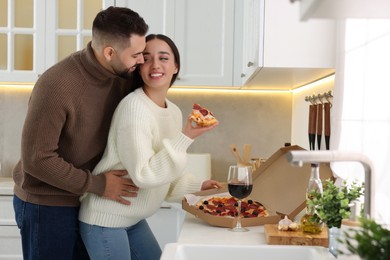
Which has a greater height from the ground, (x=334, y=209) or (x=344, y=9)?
(x=344, y=9)

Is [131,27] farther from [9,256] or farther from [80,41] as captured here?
[9,256]

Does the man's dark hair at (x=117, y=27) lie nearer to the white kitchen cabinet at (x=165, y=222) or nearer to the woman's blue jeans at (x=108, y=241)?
the woman's blue jeans at (x=108, y=241)

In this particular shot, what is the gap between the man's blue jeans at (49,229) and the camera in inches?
97.0

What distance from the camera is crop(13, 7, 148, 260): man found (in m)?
2.35

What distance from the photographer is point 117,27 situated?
7.97ft

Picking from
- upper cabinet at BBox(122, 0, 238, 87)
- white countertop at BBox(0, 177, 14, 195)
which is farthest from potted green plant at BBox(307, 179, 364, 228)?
white countertop at BBox(0, 177, 14, 195)

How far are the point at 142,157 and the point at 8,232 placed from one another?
185 centimetres

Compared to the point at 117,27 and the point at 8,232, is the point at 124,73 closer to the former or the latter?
the point at 117,27

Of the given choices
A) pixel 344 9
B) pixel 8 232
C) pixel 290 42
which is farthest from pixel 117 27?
pixel 8 232

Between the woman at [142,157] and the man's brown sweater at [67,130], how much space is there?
9 cm

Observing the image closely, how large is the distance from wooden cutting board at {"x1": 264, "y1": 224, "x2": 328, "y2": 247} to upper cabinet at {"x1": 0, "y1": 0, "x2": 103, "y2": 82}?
2338 mm

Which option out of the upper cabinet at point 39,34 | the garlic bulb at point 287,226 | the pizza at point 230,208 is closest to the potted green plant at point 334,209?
the garlic bulb at point 287,226

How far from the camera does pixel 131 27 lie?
2.42 m

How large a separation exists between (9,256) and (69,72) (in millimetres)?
1817
